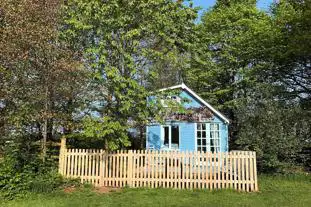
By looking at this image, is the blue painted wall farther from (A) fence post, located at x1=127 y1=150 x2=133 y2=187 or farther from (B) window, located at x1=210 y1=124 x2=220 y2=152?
(A) fence post, located at x1=127 y1=150 x2=133 y2=187

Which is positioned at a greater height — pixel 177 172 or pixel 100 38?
pixel 100 38

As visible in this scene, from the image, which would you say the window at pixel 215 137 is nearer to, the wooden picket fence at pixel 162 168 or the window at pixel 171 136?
the window at pixel 171 136

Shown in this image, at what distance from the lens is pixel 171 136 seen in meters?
16.9

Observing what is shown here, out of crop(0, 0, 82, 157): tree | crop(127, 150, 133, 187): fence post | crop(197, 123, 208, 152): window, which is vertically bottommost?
crop(127, 150, 133, 187): fence post

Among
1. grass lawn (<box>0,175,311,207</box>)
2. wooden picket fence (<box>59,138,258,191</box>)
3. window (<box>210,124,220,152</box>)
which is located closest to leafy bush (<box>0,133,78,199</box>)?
grass lawn (<box>0,175,311,207</box>)

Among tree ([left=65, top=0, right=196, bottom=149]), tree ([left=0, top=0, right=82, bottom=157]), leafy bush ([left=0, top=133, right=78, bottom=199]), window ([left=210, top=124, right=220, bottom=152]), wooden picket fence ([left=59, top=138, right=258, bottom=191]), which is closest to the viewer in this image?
leafy bush ([left=0, top=133, right=78, bottom=199])

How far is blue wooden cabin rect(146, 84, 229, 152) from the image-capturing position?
16777 millimetres

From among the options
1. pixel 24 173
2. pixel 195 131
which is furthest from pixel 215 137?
pixel 24 173

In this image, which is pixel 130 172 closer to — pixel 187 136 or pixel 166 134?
pixel 166 134

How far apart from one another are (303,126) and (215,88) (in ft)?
31.8

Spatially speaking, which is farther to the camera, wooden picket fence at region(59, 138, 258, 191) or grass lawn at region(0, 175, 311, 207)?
wooden picket fence at region(59, 138, 258, 191)

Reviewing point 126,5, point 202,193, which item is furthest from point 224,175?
point 126,5

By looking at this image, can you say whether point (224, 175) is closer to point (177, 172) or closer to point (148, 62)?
point (177, 172)

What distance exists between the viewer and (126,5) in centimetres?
1118
